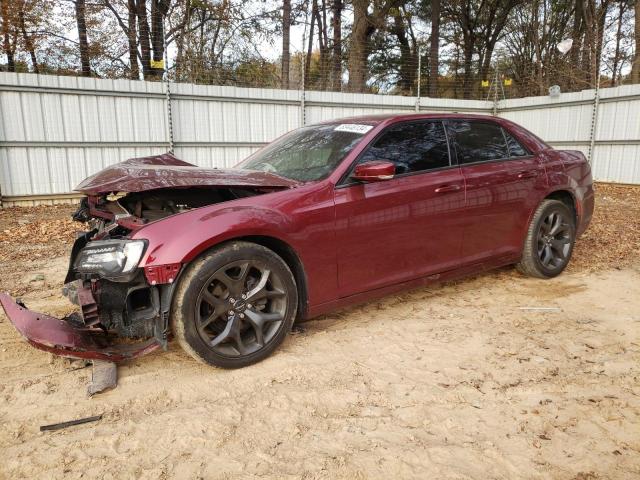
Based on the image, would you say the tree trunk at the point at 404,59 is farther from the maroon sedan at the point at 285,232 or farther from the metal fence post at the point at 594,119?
the maroon sedan at the point at 285,232

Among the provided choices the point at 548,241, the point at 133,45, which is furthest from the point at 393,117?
the point at 133,45

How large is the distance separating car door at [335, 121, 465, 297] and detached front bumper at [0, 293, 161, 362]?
4.58ft

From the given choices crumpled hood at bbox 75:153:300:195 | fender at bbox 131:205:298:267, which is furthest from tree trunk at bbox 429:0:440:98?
fender at bbox 131:205:298:267

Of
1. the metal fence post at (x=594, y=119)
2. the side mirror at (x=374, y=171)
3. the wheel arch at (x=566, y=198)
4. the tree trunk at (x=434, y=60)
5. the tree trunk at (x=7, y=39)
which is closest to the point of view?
the side mirror at (x=374, y=171)

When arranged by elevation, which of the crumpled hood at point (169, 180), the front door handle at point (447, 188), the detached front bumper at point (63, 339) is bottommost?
the detached front bumper at point (63, 339)

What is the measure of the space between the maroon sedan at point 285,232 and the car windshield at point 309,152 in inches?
0.7

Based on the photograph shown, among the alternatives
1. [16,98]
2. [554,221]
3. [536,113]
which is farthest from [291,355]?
[536,113]

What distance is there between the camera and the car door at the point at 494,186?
393cm

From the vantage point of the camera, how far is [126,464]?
2057mm

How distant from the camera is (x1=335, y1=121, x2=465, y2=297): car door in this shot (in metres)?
3.26

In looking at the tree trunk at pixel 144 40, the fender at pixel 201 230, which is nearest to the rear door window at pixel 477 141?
the fender at pixel 201 230

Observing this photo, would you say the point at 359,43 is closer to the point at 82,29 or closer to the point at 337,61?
the point at 337,61

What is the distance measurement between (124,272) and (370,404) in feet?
4.94

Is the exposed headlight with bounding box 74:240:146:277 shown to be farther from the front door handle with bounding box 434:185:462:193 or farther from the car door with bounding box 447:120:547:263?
the car door with bounding box 447:120:547:263
